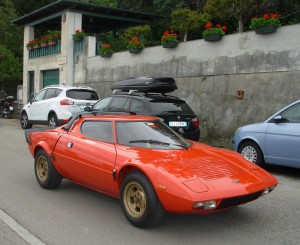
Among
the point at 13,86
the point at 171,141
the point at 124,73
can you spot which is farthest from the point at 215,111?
the point at 13,86

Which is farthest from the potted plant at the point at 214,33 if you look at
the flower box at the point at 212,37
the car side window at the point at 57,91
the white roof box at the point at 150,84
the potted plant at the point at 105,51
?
the potted plant at the point at 105,51

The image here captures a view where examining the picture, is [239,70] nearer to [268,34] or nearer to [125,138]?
[268,34]

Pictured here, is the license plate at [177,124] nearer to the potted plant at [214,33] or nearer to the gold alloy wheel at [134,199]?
the potted plant at [214,33]

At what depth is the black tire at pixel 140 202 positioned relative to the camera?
15.2 ft

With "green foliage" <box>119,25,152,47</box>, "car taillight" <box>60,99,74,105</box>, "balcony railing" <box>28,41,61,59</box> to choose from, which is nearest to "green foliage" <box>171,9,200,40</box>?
"green foliage" <box>119,25,152,47</box>

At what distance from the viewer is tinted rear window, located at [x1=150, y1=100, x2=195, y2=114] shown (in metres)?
9.76

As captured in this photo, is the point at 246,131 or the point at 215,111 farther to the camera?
the point at 215,111

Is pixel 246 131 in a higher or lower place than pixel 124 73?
lower

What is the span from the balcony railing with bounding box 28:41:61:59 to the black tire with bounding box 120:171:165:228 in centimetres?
1795

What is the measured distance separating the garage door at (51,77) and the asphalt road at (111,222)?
1609 centimetres

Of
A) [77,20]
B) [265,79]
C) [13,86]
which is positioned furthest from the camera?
[13,86]

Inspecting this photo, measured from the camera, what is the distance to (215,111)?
1334 centimetres

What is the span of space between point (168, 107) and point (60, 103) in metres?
5.74

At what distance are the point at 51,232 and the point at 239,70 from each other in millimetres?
9282
